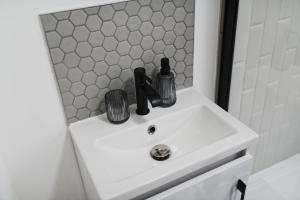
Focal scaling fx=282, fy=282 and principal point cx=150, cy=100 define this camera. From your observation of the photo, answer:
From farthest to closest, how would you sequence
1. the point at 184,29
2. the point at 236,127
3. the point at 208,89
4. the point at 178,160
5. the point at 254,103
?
the point at 254,103 < the point at 208,89 < the point at 184,29 < the point at 236,127 < the point at 178,160

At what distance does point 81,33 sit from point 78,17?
0.05 m

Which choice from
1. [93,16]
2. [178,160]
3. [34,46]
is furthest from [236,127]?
[34,46]

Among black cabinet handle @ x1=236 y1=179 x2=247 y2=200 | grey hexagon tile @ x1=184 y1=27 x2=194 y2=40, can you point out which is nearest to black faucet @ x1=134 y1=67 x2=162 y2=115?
grey hexagon tile @ x1=184 y1=27 x2=194 y2=40

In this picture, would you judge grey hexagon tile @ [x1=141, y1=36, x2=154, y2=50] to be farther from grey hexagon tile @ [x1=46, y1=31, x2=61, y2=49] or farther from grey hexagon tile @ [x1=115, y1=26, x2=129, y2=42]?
grey hexagon tile @ [x1=46, y1=31, x2=61, y2=49]

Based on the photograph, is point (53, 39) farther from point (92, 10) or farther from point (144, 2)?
point (144, 2)

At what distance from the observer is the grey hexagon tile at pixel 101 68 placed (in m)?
0.94

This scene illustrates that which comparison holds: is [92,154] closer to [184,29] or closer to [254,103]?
[184,29]

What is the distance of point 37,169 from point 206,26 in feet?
2.69

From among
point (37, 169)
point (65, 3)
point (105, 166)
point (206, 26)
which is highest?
point (65, 3)

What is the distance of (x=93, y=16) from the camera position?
0.87 meters

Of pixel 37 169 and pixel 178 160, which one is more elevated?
pixel 178 160

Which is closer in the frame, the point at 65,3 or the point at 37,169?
the point at 65,3

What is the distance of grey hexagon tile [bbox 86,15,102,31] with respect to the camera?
0.87m

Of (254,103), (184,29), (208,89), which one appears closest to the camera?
(184,29)
